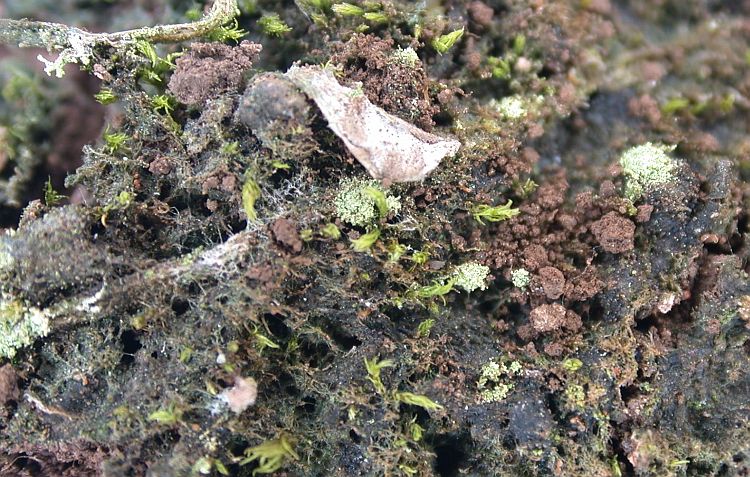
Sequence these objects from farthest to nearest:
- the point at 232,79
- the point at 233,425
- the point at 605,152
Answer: the point at 605,152 → the point at 232,79 → the point at 233,425

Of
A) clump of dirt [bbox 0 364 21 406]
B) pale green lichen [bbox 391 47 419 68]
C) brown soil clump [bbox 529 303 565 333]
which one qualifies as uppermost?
pale green lichen [bbox 391 47 419 68]

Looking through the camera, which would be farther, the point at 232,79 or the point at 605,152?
the point at 605,152

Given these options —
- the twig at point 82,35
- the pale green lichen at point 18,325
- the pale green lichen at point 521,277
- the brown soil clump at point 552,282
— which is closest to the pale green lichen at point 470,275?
the pale green lichen at point 521,277

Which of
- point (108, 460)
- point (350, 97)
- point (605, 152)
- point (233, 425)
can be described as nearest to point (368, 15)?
point (350, 97)

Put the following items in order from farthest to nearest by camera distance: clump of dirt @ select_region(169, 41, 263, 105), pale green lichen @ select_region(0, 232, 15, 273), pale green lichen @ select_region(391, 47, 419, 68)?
1. pale green lichen @ select_region(391, 47, 419, 68)
2. clump of dirt @ select_region(169, 41, 263, 105)
3. pale green lichen @ select_region(0, 232, 15, 273)

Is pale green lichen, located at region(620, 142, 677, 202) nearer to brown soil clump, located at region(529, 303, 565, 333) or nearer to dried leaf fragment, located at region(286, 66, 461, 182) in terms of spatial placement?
brown soil clump, located at region(529, 303, 565, 333)

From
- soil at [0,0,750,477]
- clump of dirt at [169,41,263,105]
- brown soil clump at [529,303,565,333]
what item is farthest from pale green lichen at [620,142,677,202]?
clump of dirt at [169,41,263,105]

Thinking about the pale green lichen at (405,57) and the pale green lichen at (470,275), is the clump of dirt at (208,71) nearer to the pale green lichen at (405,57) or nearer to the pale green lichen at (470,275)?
the pale green lichen at (405,57)

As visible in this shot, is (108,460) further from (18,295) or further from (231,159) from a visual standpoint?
(231,159)
